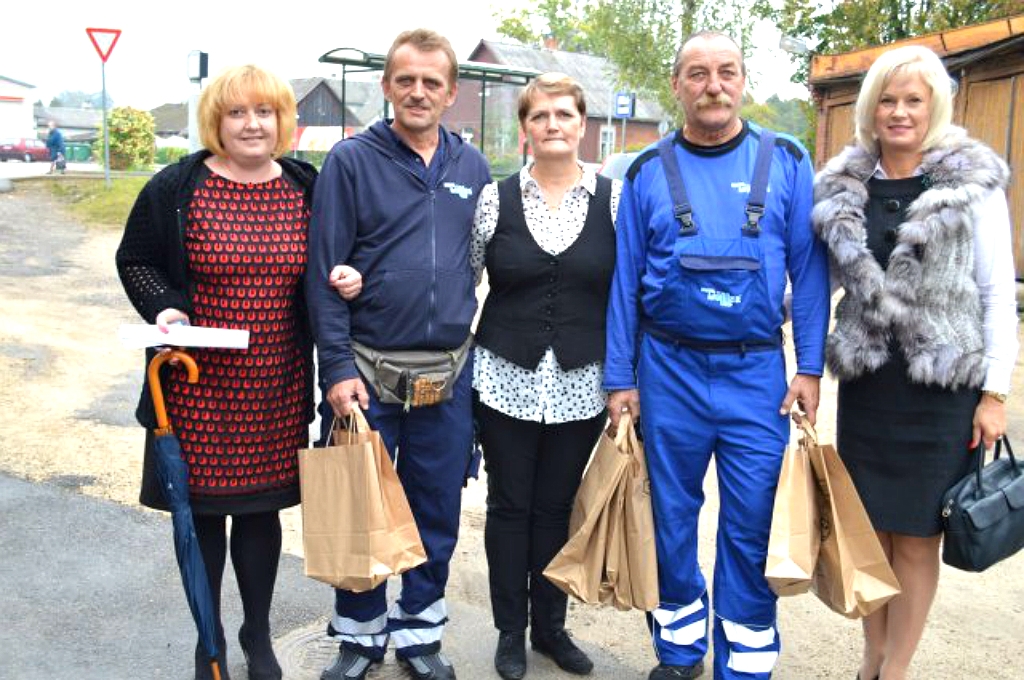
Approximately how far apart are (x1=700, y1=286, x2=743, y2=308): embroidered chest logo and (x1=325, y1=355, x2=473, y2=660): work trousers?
870 millimetres

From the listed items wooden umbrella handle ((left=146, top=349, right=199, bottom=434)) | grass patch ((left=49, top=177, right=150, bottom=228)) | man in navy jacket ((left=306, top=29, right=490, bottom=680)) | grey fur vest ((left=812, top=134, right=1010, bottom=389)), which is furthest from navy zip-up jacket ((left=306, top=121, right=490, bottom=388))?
grass patch ((left=49, top=177, right=150, bottom=228))

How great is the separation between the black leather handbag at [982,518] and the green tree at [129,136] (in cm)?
2840

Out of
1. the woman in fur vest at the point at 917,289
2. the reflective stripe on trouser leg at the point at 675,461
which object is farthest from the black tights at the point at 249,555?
the woman in fur vest at the point at 917,289

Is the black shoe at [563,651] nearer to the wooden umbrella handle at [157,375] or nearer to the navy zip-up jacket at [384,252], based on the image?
the navy zip-up jacket at [384,252]

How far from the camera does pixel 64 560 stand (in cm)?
472

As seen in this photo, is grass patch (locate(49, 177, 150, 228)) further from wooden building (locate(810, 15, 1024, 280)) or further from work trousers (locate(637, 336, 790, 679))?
work trousers (locate(637, 336, 790, 679))

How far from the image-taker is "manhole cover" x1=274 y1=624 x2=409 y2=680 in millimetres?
3844

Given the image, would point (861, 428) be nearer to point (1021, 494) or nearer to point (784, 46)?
point (1021, 494)

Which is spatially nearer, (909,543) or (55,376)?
(909,543)

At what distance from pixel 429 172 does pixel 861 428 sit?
64.5 inches

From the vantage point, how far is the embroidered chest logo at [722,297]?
3400 millimetres

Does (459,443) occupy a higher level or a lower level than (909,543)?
higher

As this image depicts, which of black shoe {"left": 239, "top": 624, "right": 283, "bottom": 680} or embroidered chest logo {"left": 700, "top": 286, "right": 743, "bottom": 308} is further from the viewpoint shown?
black shoe {"left": 239, "top": 624, "right": 283, "bottom": 680}

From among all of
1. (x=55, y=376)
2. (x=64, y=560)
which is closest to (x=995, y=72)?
(x=55, y=376)
